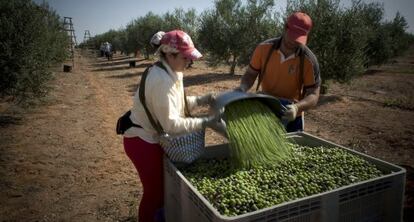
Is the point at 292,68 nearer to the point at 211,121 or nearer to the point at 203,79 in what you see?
the point at 211,121

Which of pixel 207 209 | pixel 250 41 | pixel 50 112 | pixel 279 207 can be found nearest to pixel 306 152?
pixel 279 207

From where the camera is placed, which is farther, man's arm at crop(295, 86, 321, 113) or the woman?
man's arm at crop(295, 86, 321, 113)

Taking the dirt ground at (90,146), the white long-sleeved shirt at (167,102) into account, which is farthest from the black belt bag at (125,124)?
the dirt ground at (90,146)

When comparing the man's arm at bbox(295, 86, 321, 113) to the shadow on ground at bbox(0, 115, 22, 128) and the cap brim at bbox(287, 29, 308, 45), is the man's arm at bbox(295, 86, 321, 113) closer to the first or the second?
the cap brim at bbox(287, 29, 308, 45)

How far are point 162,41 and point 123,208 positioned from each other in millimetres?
3238

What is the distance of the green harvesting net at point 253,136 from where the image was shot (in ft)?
9.23

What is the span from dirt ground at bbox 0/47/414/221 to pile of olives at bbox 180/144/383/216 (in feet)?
6.29

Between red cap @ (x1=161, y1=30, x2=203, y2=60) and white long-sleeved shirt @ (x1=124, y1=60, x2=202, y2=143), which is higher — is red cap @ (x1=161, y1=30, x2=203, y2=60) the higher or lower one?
the higher one

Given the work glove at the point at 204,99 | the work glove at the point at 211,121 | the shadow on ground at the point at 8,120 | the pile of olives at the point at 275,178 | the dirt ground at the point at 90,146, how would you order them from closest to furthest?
the pile of olives at the point at 275,178
the work glove at the point at 211,121
the work glove at the point at 204,99
the dirt ground at the point at 90,146
the shadow on ground at the point at 8,120

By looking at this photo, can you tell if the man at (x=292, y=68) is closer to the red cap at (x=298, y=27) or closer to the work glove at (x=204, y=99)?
the red cap at (x=298, y=27)

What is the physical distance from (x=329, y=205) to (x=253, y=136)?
2.94 feet

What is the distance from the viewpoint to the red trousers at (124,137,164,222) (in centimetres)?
304

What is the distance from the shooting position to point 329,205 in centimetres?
222

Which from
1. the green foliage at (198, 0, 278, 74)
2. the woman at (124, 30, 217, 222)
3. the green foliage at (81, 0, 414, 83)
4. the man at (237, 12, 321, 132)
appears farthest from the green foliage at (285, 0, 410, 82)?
the woman at (124, 30, 217, 222)
